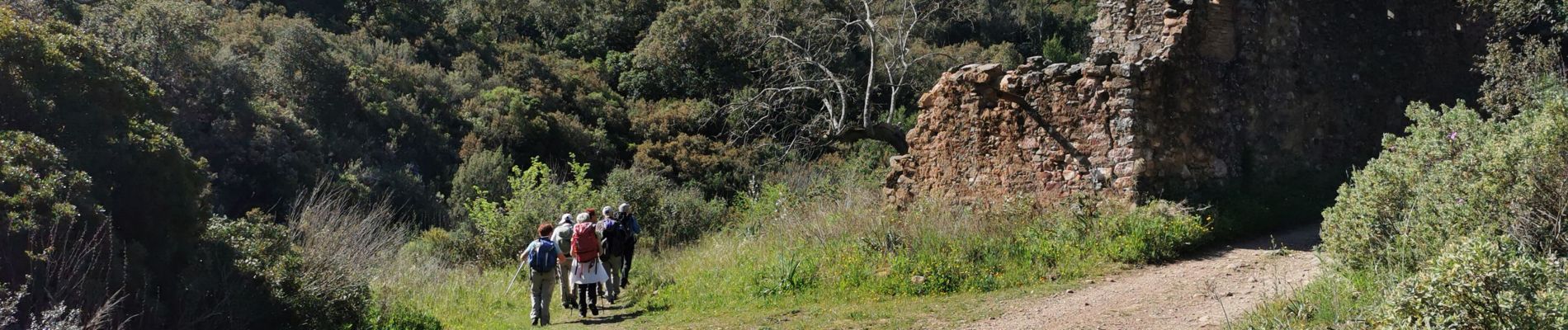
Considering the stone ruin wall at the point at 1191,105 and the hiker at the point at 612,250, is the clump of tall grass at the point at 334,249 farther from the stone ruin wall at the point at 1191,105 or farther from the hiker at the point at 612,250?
the stone ruin wall at the point at 1191,105

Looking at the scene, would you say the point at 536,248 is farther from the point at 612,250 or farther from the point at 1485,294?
the point at 1485,294

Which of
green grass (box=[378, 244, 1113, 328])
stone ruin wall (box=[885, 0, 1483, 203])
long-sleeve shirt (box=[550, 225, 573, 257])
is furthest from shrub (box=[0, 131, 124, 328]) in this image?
stone ruin wall (box=[885, 0, 1483, 203])

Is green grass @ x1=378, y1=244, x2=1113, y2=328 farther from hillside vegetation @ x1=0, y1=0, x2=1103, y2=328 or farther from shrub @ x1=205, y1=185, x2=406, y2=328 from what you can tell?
shrub @ x1=205, y1=185, x2=406, y2=328

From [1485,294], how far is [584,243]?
7567 mm

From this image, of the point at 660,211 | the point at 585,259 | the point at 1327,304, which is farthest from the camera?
the point at 660,211

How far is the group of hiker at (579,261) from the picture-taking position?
10.0 meters

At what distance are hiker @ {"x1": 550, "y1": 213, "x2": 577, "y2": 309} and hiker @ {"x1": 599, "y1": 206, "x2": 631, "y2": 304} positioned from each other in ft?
1.14

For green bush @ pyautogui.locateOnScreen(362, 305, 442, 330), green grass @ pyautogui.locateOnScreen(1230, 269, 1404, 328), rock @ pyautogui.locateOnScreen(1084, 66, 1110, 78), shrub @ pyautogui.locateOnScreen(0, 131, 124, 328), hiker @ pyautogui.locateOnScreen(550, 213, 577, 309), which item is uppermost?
rock @ pyautogui.locateOnScreen(1084, 66, 1110, 78)

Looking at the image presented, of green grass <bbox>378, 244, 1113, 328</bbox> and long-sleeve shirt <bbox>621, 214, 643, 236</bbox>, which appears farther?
long-sleeve shirt <bbox>621, 214, 643, 236</bbox>

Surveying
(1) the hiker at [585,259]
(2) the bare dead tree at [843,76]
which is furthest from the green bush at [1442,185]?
(2) the bare dead tree at [843,76]

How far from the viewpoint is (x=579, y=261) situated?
33.4 feet

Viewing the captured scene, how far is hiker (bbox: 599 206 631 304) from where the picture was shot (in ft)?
36.2

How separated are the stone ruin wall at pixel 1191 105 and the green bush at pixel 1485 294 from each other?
663 centimetres

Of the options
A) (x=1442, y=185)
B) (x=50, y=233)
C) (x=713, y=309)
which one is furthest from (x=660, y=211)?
(x=1442, y=185)
